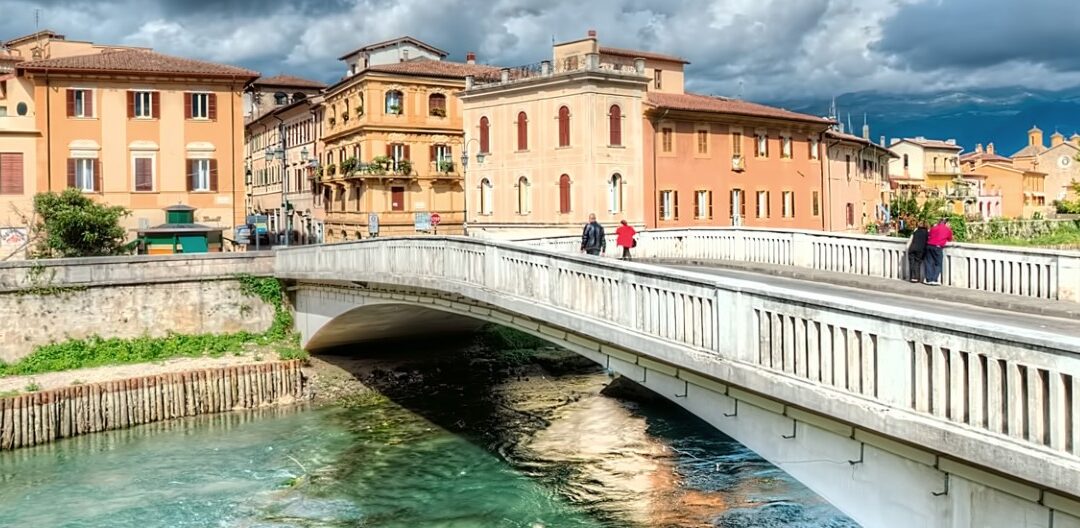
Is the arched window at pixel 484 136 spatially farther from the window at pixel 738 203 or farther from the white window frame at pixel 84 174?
the white window frame at pixel 84 174

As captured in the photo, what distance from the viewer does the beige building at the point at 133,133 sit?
41.8 meters

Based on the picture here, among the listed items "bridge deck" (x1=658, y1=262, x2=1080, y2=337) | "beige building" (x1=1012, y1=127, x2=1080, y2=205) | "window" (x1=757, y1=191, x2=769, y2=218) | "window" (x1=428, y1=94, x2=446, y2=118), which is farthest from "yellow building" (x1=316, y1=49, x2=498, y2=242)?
"beige building" (x1=1012, y1=127, x2=1080, y2=205)

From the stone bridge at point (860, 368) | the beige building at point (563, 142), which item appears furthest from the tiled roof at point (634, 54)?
the stone bridge at point (860, 368)

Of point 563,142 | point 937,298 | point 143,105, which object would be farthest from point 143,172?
point 937,298

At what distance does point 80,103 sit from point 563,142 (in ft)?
72.0

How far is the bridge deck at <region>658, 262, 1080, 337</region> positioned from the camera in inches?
571

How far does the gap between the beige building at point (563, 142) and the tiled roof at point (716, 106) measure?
174cm

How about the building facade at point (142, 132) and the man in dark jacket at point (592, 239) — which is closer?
the man in dark jacket at point (592, 239)

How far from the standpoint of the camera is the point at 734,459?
77.0 feet

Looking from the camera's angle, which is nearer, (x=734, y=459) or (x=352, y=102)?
(x=734, y=459)

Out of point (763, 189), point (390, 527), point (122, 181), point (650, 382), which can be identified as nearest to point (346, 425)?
point (390, 527)

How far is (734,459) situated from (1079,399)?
55.3 feet

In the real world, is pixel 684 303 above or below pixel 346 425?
above

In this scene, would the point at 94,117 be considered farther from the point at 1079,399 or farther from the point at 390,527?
the point at 1079,399
